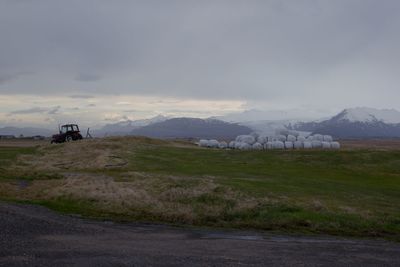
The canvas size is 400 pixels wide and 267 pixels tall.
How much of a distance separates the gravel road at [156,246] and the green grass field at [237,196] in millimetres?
3126

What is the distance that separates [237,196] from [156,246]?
1203 centimetres

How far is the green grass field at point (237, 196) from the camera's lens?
2650 cm

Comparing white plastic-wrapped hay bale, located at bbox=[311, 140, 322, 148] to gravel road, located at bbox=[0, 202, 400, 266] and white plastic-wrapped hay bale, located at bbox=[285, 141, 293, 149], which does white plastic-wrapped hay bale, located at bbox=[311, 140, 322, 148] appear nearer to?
white plastic-wrapped hay bale, located at bbox=[285, 141, 293, 149]

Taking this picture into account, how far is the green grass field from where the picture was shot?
86.9 feet

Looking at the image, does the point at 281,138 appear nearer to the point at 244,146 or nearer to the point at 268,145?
the point at 268,145

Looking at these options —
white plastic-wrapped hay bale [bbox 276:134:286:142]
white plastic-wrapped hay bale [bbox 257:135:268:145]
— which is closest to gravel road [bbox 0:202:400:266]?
white plastic-wrapped hay bale [bbox 276:134:286:142]

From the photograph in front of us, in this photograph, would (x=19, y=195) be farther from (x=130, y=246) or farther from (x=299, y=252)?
(x=299, y=252)

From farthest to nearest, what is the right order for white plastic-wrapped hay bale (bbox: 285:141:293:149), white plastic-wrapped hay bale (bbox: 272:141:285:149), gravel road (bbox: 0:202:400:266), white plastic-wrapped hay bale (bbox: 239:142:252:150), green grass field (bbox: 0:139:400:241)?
white plastic-wrapped hay bale (bbox: 239:142:252:150), white plastic-wrapped hay bale (bbox: 285:141:293:149), white plastic-wrapped hay bale (bbox: 272:141:285:149), green grass field (bbox: 0:139:400:241), gravel road (bbox: 0:202:400:266)

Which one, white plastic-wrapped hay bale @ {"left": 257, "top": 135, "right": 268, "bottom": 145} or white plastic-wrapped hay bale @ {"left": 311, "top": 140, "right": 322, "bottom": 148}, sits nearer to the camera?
white plastic-wrapped hay bale @ {"left": 311, "top": 140, "right": 322, "bottom": 148}

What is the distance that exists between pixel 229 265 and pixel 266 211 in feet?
40.1

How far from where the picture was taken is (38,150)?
65.2m

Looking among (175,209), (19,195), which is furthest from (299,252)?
(19,195)

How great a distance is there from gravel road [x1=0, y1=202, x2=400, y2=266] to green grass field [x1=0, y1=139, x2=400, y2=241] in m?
3.13

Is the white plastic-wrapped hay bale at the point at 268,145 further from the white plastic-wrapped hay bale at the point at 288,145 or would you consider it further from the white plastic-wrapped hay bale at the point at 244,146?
the white plastic-wrapped hay bale at the point at 244,146
